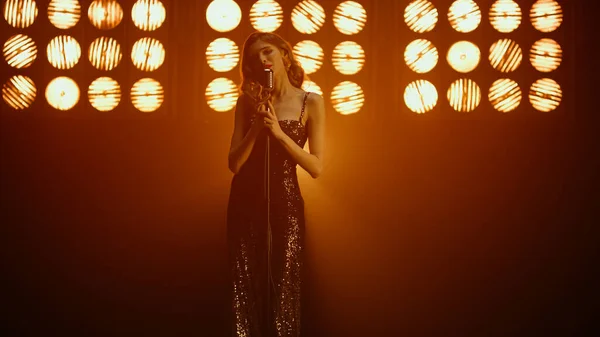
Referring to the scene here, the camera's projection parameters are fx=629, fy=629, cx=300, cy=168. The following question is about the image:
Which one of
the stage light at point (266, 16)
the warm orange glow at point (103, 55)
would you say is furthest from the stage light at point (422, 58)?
the warm orange glow at point (103, 55)

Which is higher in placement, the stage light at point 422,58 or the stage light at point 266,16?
the stage light at point 266,16

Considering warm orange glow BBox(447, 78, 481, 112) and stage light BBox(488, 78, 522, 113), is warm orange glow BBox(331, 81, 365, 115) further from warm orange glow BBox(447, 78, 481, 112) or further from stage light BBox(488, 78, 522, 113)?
stage light BBox(488, 78, 522, 113)

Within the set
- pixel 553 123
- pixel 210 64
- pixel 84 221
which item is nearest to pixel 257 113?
pixel 210 64

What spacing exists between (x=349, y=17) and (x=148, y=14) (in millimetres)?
1081

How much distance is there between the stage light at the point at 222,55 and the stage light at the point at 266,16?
18 centimetres

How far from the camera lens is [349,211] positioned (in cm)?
343

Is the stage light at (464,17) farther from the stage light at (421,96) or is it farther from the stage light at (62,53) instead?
the stage light at (62,53)

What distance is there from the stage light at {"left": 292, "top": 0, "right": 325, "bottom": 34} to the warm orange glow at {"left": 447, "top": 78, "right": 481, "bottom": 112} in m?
0.79

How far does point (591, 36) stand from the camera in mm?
3434

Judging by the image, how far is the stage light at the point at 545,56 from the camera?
3387 mm

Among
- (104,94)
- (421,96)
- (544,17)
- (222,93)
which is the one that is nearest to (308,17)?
(222,93)

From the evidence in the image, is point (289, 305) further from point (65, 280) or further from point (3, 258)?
point (3, 258)

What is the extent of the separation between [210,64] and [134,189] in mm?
795

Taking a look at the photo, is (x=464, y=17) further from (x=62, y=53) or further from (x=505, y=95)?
(x=62, y=53)
